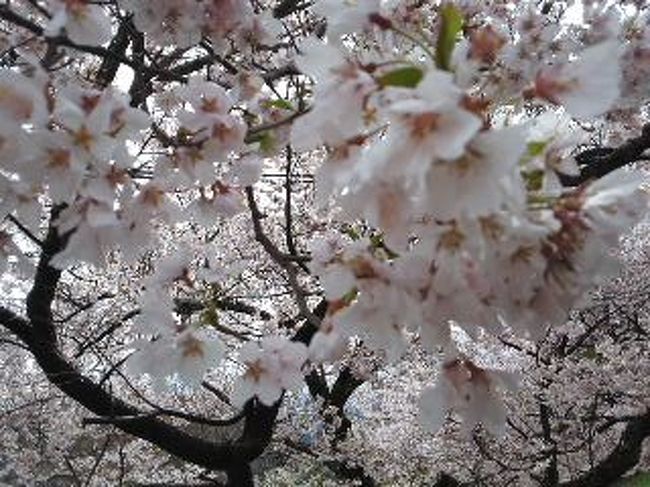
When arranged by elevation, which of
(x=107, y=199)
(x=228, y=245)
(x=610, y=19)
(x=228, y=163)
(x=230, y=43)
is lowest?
(x=107, y=199)

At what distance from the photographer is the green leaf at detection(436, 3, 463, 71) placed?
117 centimetres

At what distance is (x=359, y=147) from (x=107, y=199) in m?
0.58

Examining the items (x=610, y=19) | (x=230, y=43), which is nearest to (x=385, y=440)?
(x=610, y=19)

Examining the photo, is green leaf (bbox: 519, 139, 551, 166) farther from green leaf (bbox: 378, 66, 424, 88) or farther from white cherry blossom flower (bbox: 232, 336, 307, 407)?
white cherry blossom flower (bbox: 232, 336, 307, 407)

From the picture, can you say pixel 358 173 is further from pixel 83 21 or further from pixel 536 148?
pixel 83 21

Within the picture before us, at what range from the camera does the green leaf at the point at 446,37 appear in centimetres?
117

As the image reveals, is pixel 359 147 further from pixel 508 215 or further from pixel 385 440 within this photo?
pixel 385 440

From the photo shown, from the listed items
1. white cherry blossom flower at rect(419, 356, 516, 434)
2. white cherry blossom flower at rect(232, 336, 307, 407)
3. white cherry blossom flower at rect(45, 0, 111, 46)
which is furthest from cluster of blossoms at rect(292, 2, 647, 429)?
white cherry blossom flower at rect(45, 0, 111, 46)

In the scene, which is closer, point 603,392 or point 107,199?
point 107,199

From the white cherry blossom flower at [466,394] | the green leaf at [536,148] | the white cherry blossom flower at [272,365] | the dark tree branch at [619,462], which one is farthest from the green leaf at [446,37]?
the dark tree branch at [619,462]

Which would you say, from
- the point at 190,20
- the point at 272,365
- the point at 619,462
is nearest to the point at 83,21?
the point at 190,20

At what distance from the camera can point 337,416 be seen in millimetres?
8430

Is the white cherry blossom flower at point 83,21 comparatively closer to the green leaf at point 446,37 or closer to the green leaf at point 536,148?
the green leaf at point 446,37

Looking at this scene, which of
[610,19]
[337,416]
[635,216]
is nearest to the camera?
[635,216]
